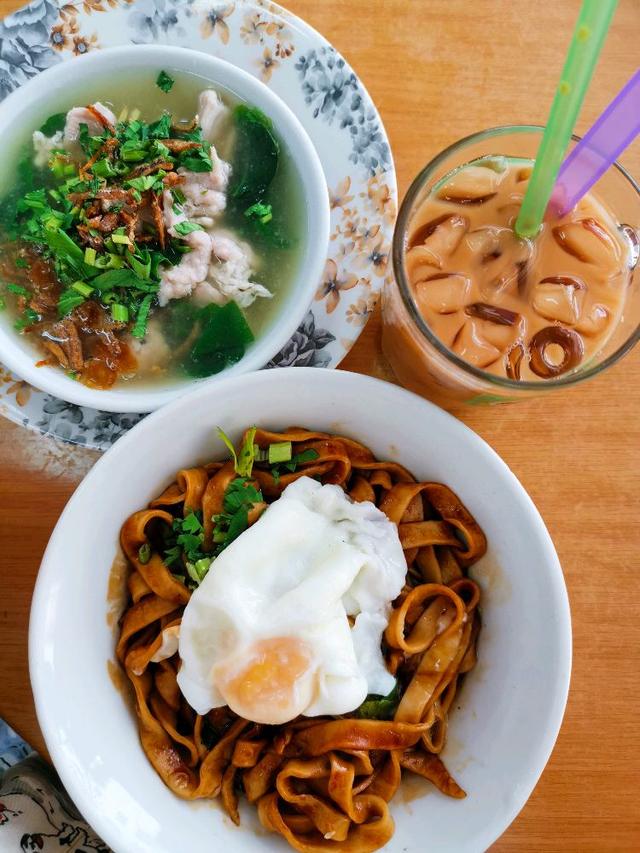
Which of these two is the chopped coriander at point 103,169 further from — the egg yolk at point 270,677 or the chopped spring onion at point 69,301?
the egg yolk at point 270,677

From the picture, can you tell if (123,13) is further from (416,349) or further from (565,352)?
(565,352)

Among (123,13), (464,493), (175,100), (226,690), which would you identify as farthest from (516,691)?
(123,13)

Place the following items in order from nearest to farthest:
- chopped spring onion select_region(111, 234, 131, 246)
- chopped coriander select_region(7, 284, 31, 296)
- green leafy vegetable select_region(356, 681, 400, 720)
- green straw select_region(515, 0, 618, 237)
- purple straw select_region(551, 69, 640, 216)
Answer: green straw select_region(515, 0, 618, 237), purple straw select_region(551, 69, 640, 216), green leafy vegetable select_region(356, 681, 400, 720), chopped spring onion select_region(111, 234, 131, 246), chopped coriander select_region(7, 284, 31, 296)

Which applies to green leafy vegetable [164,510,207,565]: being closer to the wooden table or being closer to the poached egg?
the poached egg

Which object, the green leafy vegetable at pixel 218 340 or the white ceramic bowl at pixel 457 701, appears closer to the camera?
the white ceramic bowl at pixel 457 701

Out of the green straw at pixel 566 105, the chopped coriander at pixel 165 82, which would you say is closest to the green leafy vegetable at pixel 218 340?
the chopped coriander at pixel 165 82

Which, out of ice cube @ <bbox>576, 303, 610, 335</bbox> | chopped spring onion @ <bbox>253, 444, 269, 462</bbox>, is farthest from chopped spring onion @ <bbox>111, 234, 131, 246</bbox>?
ice cube @ <bbox>576, 303, 610, 335</bbox>
